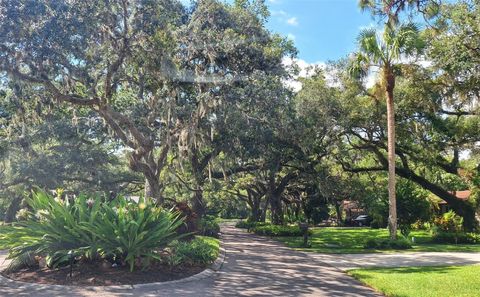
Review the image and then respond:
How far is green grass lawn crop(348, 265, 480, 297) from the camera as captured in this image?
9.12 meters

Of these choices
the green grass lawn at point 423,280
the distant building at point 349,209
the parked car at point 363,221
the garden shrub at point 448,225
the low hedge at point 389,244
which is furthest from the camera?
the distant building at point 349,209

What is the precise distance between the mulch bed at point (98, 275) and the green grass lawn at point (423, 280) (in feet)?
14.8

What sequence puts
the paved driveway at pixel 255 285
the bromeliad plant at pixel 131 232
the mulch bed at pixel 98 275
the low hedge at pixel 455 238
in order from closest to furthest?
the paved driveway at pixel 255 285, the mulch bed at pixel 98 275, the bromeliad plant at pixel 131 232, the low hedge at pixel 455 238

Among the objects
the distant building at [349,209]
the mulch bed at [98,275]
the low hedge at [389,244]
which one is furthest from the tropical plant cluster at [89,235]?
the distant building at [349,209]

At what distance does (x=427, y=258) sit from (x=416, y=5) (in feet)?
32.9

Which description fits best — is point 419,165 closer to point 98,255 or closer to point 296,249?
point 296,249

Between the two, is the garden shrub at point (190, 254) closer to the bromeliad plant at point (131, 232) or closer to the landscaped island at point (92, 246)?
the landscaped island at point (92, 246)

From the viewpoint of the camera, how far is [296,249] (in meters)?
19.7

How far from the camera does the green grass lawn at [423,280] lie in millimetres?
9116

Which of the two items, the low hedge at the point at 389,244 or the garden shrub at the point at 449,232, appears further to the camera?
the garden shrub at the point at 449,232

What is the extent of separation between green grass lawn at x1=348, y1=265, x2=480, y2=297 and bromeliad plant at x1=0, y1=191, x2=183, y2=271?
530 centimetres

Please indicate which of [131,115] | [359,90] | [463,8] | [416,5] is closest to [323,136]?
[359,90]

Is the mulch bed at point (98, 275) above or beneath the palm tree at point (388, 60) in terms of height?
beneath

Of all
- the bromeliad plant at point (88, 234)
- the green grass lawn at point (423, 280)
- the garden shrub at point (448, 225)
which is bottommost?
the green grass lawn at point (423, 280)
